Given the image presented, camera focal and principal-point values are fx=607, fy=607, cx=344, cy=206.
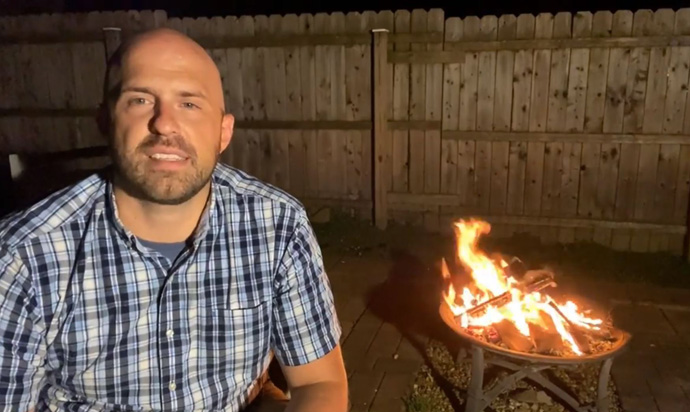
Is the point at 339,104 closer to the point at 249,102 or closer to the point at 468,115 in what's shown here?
the point at 249,102

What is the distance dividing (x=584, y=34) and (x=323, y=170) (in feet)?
8.99

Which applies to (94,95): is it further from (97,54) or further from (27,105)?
(27,105)

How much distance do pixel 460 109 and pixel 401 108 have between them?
1.86ft

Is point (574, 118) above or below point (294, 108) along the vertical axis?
below

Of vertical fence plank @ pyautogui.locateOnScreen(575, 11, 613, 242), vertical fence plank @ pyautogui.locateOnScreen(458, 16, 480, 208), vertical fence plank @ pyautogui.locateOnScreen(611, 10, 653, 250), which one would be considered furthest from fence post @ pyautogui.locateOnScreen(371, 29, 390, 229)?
vertical fence plank @ pyautogui.locateOnScreen(611, 10, 653, 250)

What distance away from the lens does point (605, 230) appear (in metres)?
5.61

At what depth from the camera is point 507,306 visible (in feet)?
10.2

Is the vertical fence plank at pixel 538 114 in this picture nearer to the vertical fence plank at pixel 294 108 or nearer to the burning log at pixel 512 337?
the vertical fence plank at pixel 294 108

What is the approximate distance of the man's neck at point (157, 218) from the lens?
162cm

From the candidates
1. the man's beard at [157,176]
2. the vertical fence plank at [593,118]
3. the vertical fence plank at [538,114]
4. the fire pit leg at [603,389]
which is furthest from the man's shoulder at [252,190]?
the vertical fence plank at [593,118]

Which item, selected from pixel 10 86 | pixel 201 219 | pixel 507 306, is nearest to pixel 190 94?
pixel 201 219

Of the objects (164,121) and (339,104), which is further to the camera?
(339,104)

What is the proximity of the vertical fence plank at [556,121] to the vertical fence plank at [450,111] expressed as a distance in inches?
32.4

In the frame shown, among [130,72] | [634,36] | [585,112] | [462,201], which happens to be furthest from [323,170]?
[130,72]
